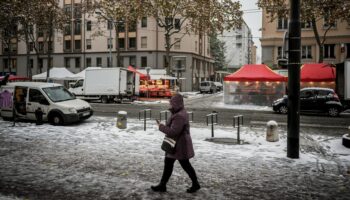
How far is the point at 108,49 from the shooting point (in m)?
57.5

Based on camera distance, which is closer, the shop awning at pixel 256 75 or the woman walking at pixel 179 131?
the woman walking at pixel 179 131

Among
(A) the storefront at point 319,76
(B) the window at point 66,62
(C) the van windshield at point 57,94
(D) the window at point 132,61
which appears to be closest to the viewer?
(C) the van windshield at point 57,94

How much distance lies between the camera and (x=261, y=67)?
2769 cm

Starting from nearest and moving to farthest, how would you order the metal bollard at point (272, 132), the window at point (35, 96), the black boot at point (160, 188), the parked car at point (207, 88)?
1. the black boot at point (160, 188)
2. the metal bollard at point (272, 132)
3. the window at point (35, 96)
4. the parked car at point (207, 88)

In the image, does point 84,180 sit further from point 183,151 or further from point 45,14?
point 45,14

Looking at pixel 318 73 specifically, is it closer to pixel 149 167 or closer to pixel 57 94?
pixel 57 94

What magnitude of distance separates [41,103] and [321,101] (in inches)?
595

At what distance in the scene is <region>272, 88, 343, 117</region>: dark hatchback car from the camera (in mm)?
20938

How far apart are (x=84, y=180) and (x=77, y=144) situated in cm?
411

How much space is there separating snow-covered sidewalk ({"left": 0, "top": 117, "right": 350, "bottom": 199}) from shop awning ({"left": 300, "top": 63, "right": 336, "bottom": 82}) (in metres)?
15.1

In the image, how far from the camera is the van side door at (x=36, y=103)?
15.6 metres

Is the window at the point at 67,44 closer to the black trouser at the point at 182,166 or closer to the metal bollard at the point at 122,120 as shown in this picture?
the metal bollard at the point at 122,120

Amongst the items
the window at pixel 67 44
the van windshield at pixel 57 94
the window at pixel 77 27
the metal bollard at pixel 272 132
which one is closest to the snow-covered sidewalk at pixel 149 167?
the metal bollard at pixel 272 132

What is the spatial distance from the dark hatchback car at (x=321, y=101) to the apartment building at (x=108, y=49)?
105ft
